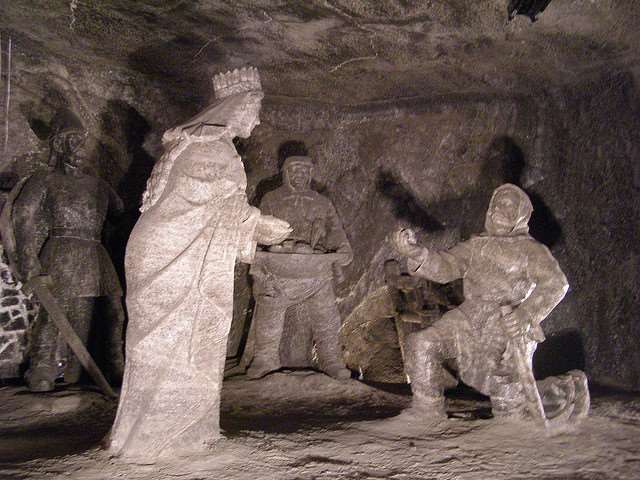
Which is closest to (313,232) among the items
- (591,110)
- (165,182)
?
(165,182)

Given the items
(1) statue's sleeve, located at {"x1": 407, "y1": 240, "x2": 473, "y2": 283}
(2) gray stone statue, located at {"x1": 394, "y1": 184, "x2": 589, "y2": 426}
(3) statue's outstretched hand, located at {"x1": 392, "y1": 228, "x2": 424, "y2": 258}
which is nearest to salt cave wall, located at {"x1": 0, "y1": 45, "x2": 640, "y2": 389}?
(2) gray stone statue, located at {"x1": 394, "y1": 184, "x2": 589, "y2": 426}

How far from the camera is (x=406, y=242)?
371 cm

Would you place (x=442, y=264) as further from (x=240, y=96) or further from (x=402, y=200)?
(x=402, y=200)

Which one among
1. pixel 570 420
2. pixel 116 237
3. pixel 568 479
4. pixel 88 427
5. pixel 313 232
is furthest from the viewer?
pixel 116 237

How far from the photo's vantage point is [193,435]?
3.07 meters

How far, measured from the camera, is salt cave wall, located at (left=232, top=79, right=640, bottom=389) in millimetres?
5457

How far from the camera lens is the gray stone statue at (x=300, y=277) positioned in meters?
5.32

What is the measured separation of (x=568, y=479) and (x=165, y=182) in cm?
277

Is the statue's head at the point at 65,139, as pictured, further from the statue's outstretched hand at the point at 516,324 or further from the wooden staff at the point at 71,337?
the statue's outstretched hand at the point at 516,324

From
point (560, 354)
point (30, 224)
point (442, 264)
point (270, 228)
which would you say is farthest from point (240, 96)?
point (560, 354)

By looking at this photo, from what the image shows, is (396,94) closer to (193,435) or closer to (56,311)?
(56,311)

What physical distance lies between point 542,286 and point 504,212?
1.93 feet

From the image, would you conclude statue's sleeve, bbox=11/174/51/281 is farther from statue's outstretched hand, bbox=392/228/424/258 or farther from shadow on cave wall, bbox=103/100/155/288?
statue's outstretched hand, bbox=392/228/424/258

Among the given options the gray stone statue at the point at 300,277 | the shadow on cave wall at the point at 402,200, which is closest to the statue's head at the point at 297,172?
the gray stone statue at the point at 300,277
